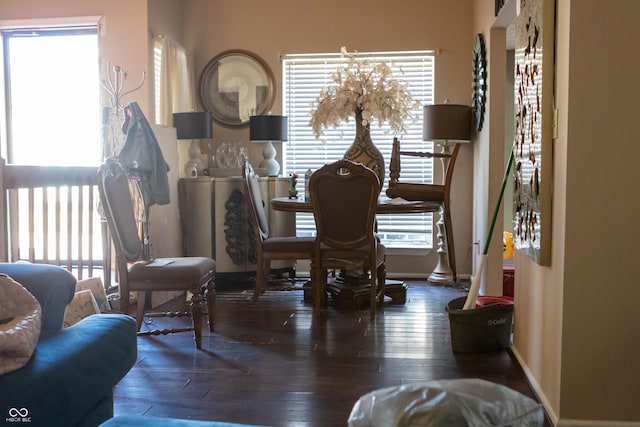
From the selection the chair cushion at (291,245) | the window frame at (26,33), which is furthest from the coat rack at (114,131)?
the chair cushion at (291,245)

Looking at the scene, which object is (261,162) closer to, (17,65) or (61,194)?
(61,194)

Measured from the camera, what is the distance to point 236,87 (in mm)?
6203

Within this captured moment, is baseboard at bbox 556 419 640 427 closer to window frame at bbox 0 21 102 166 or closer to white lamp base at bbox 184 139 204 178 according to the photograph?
white lamp base at bbox 184 139 204 178

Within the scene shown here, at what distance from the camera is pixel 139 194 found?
182 inches

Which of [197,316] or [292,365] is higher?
[197,316]

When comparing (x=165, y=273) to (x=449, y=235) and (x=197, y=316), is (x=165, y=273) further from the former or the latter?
(x=449, y=235)

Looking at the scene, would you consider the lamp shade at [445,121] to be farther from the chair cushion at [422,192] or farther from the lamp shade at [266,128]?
the lamp shade at [266,128]

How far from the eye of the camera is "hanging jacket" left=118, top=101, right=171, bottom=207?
15.0 ft

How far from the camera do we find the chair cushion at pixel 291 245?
4.72 m

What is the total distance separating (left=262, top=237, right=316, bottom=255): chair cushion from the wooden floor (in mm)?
455

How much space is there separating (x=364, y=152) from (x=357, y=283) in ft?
3.34

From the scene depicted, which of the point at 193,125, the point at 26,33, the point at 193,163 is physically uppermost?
the point at 26,33

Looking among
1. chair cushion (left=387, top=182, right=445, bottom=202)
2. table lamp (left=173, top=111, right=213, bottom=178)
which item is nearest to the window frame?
table lamp (left=173, top=111, right=213, bottom=178)

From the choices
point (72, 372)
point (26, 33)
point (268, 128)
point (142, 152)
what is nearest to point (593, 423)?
point (72, 372)
